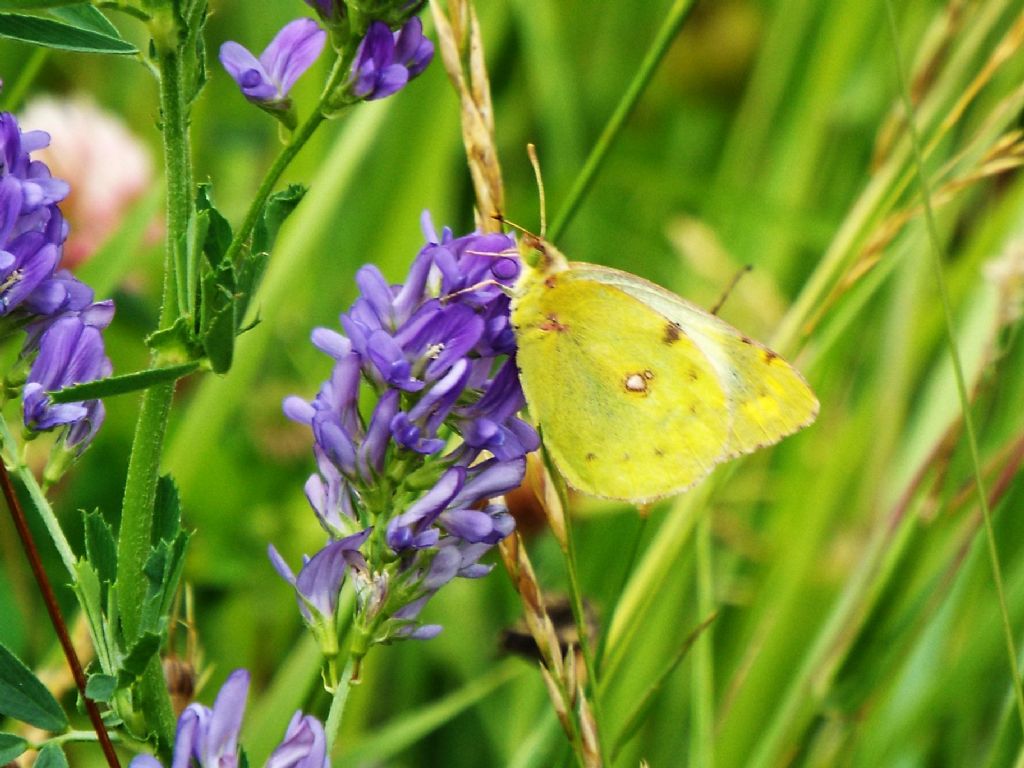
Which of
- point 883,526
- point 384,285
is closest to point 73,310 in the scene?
point 384,285

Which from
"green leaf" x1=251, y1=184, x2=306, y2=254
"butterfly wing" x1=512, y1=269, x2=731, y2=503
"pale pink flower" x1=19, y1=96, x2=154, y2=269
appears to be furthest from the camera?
"pale pink flower" x1=19, y1=96, x2=154, y2=269

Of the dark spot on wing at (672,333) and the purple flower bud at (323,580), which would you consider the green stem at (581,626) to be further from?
the dark spot on wing at (672,333)

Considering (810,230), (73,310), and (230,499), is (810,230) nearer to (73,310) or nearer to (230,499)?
(230,499)

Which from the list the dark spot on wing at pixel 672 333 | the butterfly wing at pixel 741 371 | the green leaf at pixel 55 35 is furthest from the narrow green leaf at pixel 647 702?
the green leaf at pixel 55 35

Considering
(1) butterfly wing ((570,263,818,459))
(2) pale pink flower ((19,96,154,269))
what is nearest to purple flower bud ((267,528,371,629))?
(1) butterfly wing ((570,263,818,459))

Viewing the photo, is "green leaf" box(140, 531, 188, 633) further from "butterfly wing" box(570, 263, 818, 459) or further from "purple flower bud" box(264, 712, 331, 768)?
"butterfly wing" box(570, 263, 818, 459)

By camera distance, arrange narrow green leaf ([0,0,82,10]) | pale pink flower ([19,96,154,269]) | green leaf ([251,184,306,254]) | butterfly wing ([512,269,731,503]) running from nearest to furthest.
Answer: narrow green leaf ([0,0,82,10]), green leaf ([251,184,306,254]), butterfly wing ([512,269,731,503]), pale pink flower ([19,96,154,269])

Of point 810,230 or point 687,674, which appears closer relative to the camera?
point 687,674
